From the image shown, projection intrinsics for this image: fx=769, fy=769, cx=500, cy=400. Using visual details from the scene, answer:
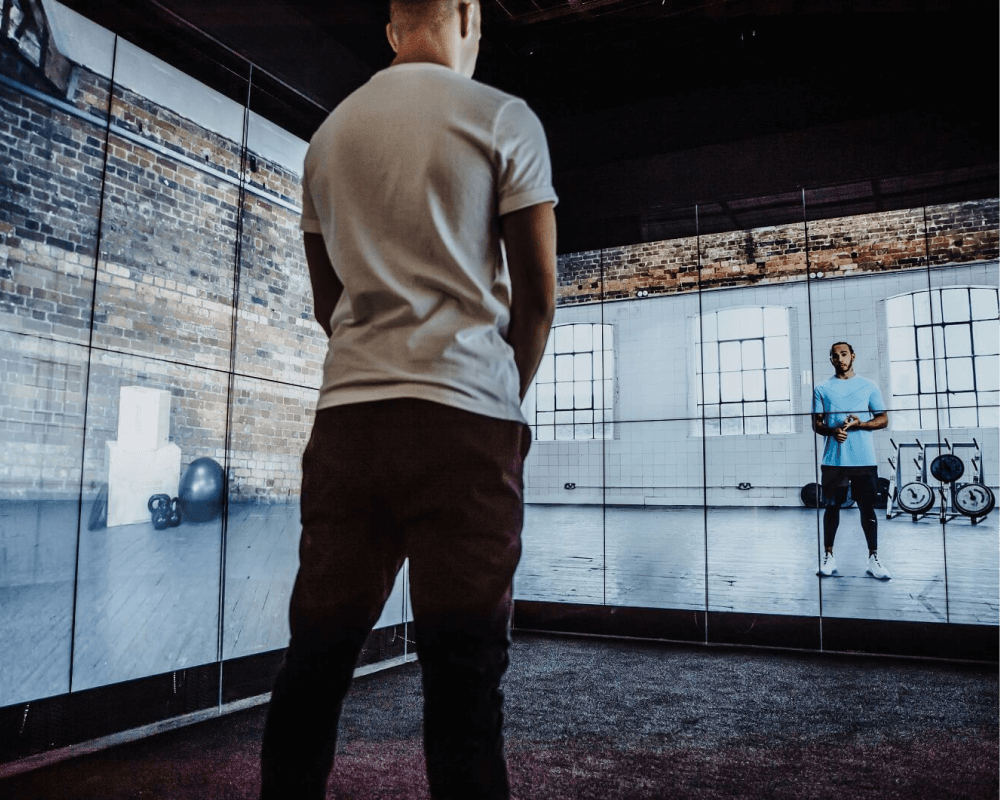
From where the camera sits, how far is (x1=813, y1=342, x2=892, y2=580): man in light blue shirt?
12.7 ft

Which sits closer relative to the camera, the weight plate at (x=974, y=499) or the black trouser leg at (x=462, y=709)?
the black trouser leg at (x=462, y=709)

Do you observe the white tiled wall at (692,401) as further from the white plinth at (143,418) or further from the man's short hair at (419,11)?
the man's short hair at (419,11)

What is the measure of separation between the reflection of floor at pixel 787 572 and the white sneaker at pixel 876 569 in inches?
1.5

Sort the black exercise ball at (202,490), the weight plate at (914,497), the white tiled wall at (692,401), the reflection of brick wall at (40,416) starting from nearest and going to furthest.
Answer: the reflection of brick wall at (40,416), the black exercise ball at (202,490), the white tiled wall at (692,401), the weight plate at (914,497)

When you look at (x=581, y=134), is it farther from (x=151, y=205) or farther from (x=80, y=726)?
(x=80, y=726)

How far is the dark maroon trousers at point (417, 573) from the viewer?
2.39ft

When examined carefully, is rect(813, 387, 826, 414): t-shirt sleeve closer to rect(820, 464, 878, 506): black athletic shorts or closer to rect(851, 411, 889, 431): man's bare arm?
rect(851, 411, 889, 431): man's bare arm

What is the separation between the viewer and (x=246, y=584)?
8.95 feet

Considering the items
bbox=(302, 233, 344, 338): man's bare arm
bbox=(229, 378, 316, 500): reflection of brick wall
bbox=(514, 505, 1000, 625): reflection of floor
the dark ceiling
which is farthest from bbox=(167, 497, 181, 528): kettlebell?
bbox=(514, 505, 1000, 625): reflection of floor

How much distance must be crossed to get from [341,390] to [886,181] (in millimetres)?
3660

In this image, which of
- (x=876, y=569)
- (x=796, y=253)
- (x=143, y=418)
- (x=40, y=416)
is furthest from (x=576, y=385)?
(x=40, y=416)

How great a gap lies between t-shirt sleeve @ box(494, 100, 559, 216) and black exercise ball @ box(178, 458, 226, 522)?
201cm

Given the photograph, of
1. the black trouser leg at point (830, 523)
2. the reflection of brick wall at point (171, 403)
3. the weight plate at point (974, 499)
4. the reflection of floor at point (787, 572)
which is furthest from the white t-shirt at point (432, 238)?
the weight plate at point (974, 499)

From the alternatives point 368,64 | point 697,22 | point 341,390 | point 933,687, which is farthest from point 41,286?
point 933,687
